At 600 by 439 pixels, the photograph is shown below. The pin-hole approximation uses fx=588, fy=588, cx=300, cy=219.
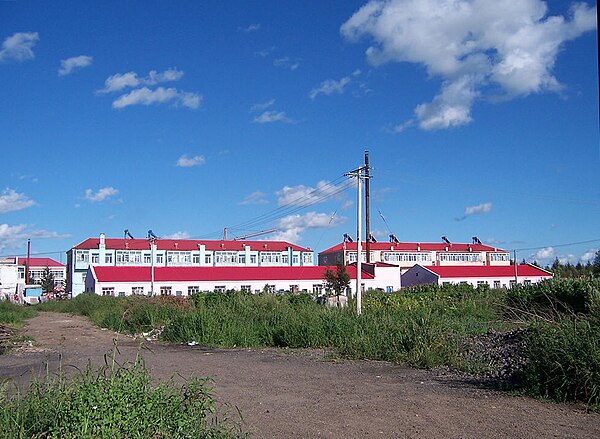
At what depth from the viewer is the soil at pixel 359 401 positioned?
714cm

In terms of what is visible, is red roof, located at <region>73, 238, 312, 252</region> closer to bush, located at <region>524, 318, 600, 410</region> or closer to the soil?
the soil

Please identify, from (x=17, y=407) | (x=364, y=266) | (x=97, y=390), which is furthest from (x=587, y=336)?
(x=364, y=266)

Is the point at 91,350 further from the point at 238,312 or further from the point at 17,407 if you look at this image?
the point at 17,407

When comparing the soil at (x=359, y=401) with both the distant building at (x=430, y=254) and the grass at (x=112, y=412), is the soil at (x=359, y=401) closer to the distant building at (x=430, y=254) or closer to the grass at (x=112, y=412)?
the grass at (x=112, y=412)

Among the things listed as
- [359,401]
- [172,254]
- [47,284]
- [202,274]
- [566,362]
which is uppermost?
[172,254]

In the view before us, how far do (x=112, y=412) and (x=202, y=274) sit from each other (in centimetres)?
5373

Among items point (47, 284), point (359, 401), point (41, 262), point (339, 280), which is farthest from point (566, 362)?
point (41, 262)

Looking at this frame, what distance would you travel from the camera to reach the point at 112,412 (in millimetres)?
4828

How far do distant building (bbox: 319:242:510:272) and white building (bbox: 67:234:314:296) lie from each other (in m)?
11.5

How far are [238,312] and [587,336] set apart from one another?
14518 mm

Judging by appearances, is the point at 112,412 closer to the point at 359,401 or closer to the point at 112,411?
the point at 112,411

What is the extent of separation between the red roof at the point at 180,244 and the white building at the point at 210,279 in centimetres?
1247

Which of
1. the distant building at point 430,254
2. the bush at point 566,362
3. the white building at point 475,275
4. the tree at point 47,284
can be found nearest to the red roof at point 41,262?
the tree at point 47,284

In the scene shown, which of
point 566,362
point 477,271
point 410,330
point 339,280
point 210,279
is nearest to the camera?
point 566,362
